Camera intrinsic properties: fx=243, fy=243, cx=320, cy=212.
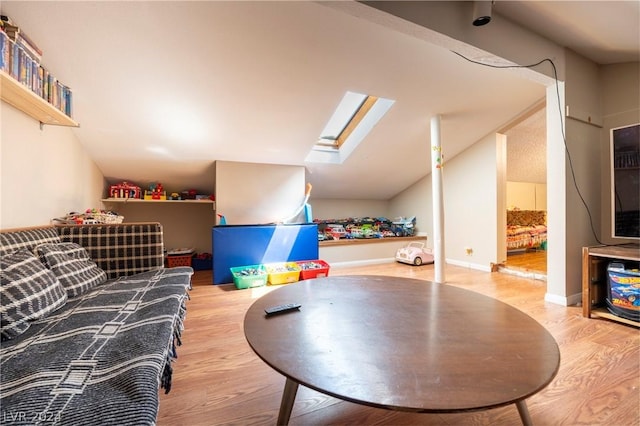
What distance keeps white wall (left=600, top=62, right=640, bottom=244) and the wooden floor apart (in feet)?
3.30

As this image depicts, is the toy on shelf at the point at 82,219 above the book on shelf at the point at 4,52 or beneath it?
beneath

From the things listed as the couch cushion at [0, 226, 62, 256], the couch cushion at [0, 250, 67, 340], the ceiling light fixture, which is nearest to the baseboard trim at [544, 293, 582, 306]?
the ceiling light fixture

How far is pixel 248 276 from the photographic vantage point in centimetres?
246

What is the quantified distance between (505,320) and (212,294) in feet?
7.33

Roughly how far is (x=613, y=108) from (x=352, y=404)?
10.3 feet

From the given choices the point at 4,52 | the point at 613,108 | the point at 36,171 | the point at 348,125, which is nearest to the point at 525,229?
the point at 613,108

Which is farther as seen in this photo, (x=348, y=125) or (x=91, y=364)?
(x=348, y=125)

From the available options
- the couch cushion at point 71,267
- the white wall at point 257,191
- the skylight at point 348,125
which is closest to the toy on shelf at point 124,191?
the white wall at point 257,191

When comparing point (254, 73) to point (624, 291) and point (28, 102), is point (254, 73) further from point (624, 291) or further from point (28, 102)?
point (624, 291)

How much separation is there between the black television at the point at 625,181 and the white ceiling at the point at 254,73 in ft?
2.26

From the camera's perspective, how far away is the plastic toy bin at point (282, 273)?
101 inches

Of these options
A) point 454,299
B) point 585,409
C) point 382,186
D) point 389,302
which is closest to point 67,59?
point 389,302

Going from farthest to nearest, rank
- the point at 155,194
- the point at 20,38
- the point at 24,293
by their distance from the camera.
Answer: the point at 155,194 → the point at 20,38 → the point at 24,293

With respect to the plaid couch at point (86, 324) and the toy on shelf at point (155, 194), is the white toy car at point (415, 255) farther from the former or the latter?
the toy on shelf at point (155, 194)
